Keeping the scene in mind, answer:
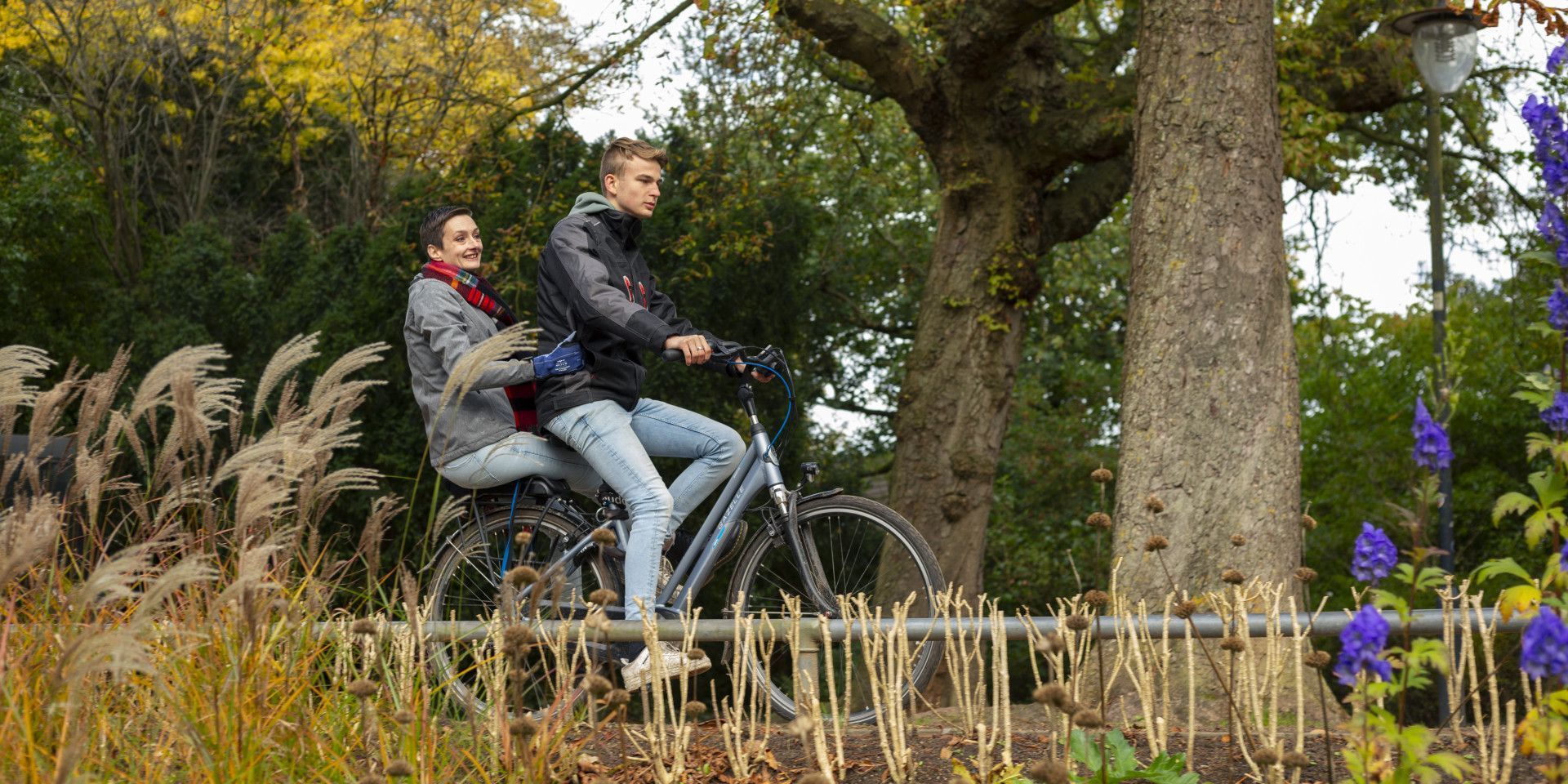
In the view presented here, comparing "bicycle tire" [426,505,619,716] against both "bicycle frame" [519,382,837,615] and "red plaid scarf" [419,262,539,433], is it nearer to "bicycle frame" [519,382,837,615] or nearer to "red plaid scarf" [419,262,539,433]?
"bicycle frame" [519,382,837,615]

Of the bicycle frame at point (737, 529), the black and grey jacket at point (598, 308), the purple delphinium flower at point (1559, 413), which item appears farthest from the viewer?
the bicycle frame at point (737, 529)

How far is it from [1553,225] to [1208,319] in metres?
2.93

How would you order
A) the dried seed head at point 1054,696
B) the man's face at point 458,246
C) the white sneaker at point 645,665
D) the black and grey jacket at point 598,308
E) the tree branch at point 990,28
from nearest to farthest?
the dried seed head at point 1054,696 < the white sneaker at point 645,665 < the black and grey jacket at point 598,308 < the man's face at point 458,246 < the tree branch at point 990,28

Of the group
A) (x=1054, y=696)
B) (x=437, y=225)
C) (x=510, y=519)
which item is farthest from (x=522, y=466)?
(x=1054, y=696)

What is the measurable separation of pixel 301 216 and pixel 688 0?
21.1ft

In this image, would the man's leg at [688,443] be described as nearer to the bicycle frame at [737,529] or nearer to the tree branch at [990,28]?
the bicycle frame at [737,529]

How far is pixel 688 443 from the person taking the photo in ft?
16.7

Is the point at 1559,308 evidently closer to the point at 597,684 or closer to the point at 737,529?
the point at 597,684

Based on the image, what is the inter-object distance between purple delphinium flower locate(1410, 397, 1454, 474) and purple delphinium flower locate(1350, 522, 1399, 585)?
175mm

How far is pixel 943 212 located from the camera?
10.3 metres

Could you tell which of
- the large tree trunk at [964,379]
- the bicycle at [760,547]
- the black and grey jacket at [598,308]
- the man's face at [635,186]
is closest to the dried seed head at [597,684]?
the bicycle at [760,547]

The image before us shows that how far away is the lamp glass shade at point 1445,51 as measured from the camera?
10289 mm

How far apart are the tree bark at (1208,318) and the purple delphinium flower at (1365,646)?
2852mm

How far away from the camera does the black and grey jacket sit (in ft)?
15.6
